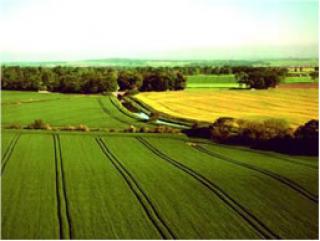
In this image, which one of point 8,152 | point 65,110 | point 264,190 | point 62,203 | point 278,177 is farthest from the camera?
point 65,110

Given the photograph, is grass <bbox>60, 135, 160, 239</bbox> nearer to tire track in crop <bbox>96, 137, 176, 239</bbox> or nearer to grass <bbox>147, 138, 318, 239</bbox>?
tire track in crop <bbox>96, 137, 176, 239</bbox>

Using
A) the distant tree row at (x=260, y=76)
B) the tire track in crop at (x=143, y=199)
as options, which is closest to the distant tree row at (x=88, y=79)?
the distant tree row at (x=260, y=76)

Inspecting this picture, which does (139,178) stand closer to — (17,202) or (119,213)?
(119,213)

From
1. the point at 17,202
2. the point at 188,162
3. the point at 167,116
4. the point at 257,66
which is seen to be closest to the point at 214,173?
the point at 188,162

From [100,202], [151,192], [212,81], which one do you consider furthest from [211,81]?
[100,202]

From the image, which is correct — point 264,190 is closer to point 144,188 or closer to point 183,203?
point 183,203

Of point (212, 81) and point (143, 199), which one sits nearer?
point (143, 199)

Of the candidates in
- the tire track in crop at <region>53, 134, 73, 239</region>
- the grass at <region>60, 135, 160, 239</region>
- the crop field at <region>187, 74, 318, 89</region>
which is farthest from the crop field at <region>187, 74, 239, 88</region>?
the tire track in crop at <region>53, 134, 73, 239</region>
